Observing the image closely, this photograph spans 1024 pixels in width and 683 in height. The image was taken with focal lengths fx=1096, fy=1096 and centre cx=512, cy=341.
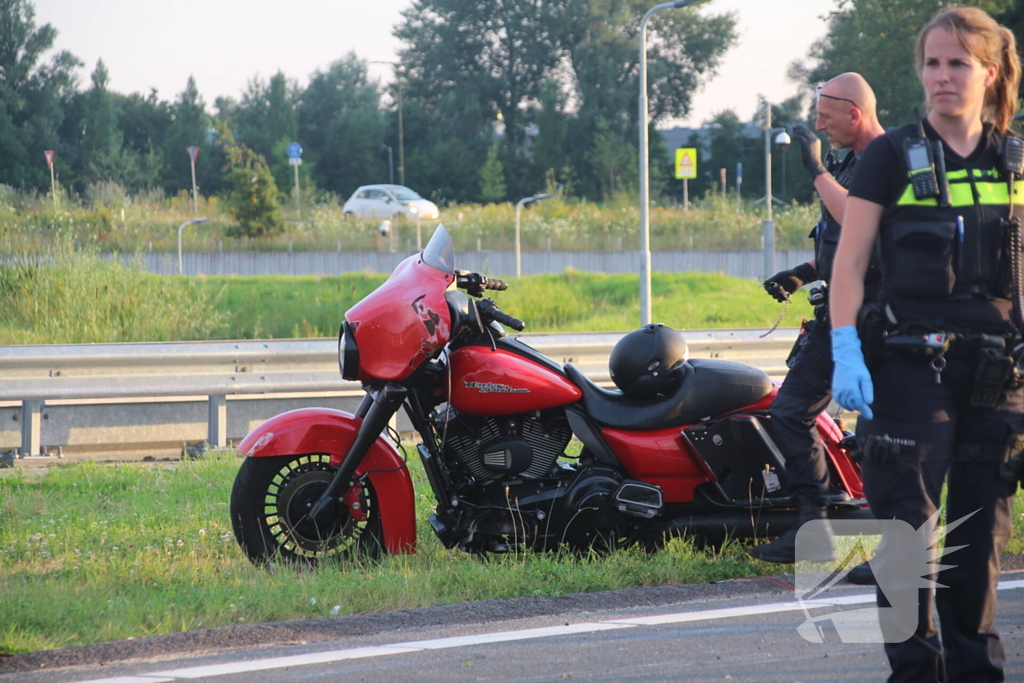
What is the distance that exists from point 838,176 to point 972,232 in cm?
168

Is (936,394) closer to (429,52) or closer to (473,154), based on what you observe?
(473,154)

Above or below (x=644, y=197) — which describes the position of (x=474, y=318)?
below

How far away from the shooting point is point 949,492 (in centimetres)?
279

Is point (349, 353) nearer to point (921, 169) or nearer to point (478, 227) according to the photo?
point (921, 169)

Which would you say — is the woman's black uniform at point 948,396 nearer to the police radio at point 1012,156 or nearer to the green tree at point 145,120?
the police radio at point 1012,156

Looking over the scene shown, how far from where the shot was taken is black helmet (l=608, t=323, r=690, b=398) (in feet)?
14.2

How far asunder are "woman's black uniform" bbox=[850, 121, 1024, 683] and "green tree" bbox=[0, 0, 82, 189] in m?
29.6

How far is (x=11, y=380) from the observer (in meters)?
6.88

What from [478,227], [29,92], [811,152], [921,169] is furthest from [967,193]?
[29,92]

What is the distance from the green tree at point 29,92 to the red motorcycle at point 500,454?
27.5 metres

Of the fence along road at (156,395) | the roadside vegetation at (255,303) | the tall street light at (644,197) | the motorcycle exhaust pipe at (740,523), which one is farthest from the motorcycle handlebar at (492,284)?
the tall street light at (644,197)

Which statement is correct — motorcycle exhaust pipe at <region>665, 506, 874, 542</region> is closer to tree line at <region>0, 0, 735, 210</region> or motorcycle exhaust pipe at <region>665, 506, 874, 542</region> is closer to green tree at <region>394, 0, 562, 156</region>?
tree line at <region>0, 0, 735, 210</region>

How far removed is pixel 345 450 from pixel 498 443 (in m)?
0.61

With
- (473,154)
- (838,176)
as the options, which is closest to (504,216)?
(473,154)
